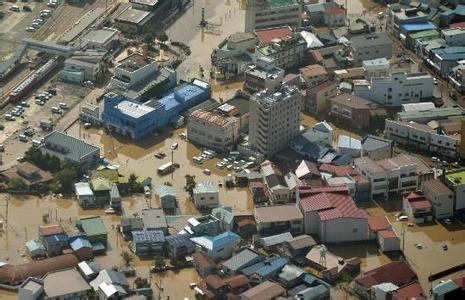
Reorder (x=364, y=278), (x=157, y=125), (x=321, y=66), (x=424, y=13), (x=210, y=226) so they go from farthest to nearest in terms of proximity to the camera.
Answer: (x=424, y=13) < (x=321, y=66) < (x=157, y=125) < (x=210, y=226) < (x=364, y=278)

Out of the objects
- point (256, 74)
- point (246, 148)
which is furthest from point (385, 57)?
point (246, 148)

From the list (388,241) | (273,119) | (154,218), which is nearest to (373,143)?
(273,119)

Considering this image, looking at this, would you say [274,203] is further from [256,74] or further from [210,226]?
[256,74]

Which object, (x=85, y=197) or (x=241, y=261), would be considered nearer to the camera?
(x=241, y=261)

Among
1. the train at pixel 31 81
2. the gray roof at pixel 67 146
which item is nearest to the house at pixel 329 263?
the gray roof at pixel 67 146

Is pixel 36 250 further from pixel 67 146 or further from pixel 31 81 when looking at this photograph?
pixel 31 81

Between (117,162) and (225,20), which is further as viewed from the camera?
(225,20)
